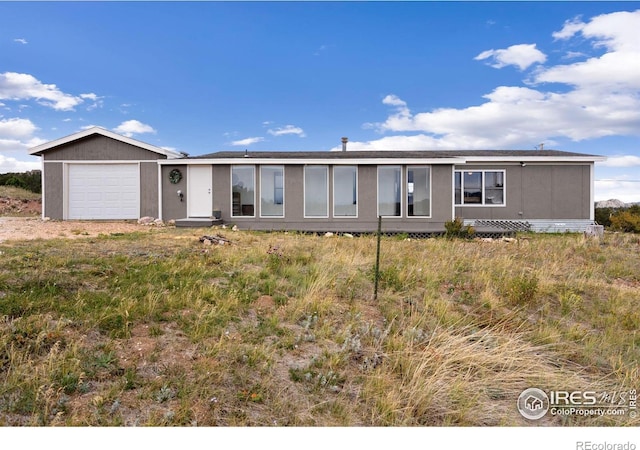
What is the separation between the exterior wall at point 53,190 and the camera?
13.8 metres

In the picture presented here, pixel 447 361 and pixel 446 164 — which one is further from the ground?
pixel 446 164

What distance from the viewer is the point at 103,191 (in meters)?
14.1

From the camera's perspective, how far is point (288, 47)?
11016 millimetres

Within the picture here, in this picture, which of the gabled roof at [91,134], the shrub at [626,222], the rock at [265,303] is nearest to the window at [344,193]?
the gabled roof at [91,134]

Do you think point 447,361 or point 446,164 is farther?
point 446,164

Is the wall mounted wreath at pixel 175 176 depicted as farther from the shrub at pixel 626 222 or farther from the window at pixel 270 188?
the shrub at pixel 626 222

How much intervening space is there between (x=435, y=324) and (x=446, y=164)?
32.1 ft

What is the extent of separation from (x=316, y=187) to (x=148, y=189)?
6641mm

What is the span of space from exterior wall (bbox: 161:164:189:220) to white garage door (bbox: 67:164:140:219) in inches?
52.9

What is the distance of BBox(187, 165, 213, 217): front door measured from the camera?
513 inches

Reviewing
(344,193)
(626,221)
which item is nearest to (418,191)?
(344,193)

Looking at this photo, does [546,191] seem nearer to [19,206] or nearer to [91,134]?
[91,134]
